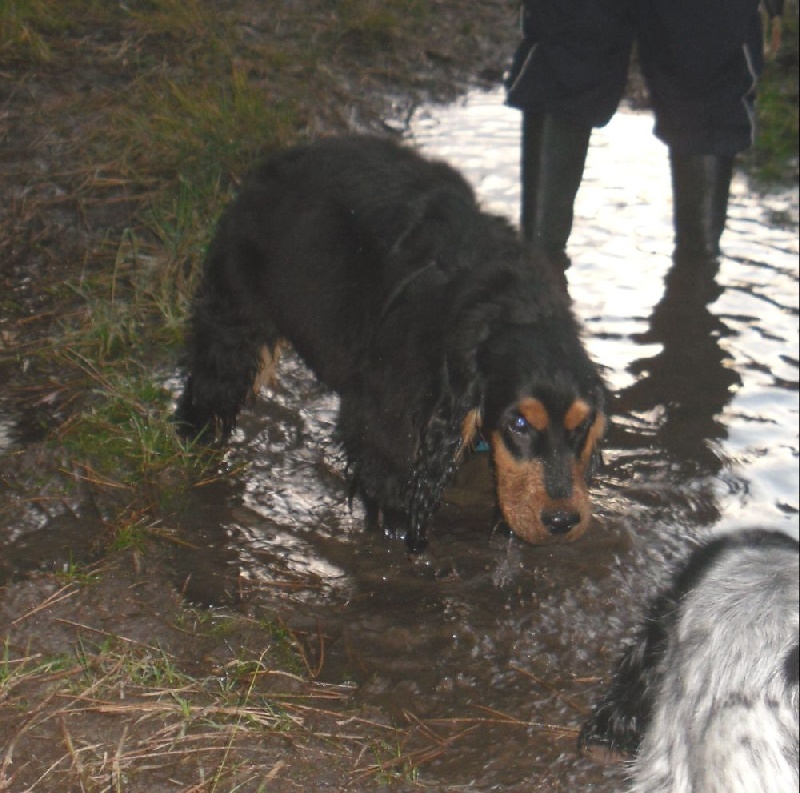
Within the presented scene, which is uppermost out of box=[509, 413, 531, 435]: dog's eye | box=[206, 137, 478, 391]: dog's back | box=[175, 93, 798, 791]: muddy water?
box=[206, 137, 478, 391]: dog's back

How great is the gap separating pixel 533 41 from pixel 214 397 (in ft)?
6.11

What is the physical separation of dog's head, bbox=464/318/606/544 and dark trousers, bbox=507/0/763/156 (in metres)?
1.50

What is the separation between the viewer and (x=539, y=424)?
318cm

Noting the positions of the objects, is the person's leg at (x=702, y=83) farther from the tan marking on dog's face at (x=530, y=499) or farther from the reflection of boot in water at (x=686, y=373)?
the tan marking on dog's face at (x=530, y=499)

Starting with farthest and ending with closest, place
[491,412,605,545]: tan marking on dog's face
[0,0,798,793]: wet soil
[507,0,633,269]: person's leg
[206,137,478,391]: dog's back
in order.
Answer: [507,0,633,269]: person's leg → [206,137,478,391]: dog's back → [491,412,605,545]: tan marking on dog's face → [0,0,798,793]: wet soil

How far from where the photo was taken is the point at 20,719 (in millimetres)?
2686

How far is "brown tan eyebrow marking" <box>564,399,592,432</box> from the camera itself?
3.17 meters

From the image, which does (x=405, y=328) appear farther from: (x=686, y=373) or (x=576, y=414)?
(x=686, y=373)

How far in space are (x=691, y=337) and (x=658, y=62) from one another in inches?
49.1

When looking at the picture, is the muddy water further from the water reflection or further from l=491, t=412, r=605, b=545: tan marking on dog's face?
l=491, t=412, r=605, b=545: tan marking on dog's face

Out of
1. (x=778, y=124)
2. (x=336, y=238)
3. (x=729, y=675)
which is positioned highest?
(x=729, y=675)

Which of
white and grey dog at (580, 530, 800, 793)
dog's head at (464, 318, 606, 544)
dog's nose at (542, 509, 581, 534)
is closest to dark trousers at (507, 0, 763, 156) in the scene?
dog's head at (464, 318, 606, 544)

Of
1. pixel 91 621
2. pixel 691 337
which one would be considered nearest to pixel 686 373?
pixel 691 337

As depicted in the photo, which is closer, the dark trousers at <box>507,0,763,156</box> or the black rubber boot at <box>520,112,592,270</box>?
the dark trousers at <box>507,0,763,156</box>
